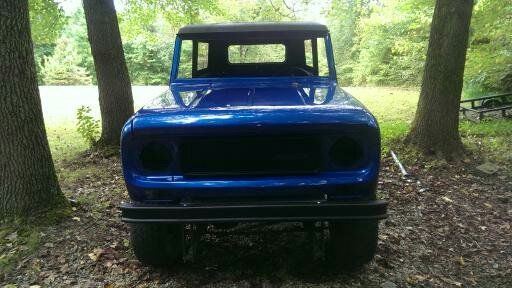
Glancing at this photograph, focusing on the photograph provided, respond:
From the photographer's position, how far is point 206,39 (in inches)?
184

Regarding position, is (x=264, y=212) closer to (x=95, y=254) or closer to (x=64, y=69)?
(x=95, y=254)

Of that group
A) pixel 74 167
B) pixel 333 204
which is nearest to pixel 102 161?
pixel 74 167

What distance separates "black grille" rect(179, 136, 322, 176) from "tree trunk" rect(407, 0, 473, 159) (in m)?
4.44

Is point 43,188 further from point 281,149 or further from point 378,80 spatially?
point 378,80

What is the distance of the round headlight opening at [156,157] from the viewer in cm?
312

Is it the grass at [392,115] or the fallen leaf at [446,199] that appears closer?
the fallen leaf at [446,199]

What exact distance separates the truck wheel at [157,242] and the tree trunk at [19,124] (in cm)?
145

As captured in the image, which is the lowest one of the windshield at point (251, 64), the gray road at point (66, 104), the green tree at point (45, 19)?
the gray road at point (66, 104)

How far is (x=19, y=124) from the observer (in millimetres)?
4219

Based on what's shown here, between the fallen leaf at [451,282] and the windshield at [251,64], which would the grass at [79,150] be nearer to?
the windshield at [251,64]

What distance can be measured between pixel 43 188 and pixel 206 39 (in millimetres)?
2161

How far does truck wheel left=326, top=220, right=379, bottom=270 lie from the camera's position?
11.2ft

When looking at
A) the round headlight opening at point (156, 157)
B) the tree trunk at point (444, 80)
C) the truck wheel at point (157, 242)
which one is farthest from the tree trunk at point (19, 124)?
the tree trunk at point (444, 80)

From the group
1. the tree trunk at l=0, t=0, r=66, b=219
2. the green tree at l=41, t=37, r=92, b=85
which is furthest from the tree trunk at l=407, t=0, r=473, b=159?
the green tree at l=41, t=37, r=92, b=85
